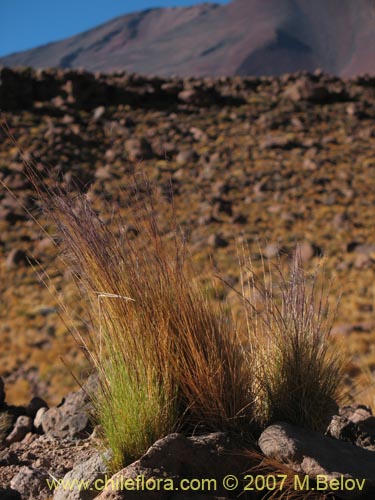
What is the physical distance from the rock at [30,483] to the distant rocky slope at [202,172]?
237cm

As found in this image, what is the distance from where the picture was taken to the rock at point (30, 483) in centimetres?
275

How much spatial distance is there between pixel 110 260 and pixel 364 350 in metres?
5.32

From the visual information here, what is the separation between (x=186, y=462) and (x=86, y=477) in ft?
1.26

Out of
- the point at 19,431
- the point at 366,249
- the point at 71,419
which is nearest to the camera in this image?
the point at 71,419

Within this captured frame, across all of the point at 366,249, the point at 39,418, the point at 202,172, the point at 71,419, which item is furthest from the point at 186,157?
the point at 71,419

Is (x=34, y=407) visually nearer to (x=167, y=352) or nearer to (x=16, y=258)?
(x=167, y=352)

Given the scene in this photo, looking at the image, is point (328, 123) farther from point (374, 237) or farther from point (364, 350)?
point (364, 350)

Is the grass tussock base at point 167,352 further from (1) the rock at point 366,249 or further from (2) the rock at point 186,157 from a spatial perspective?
(2) the rock at point 186,157

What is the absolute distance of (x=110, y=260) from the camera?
2.55 metres

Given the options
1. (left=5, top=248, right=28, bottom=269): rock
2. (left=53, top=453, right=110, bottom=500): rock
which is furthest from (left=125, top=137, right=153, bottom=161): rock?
(left=53, top=453, right=110, bottom=500): rock

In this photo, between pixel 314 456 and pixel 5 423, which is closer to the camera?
pixel 314 456

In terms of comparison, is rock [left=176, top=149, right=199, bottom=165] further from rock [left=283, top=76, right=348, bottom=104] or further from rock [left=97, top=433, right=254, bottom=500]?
rock [left=97, top=433, right=254, bottom=500]

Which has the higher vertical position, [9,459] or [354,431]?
[9,459]

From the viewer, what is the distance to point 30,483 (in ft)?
9.14
